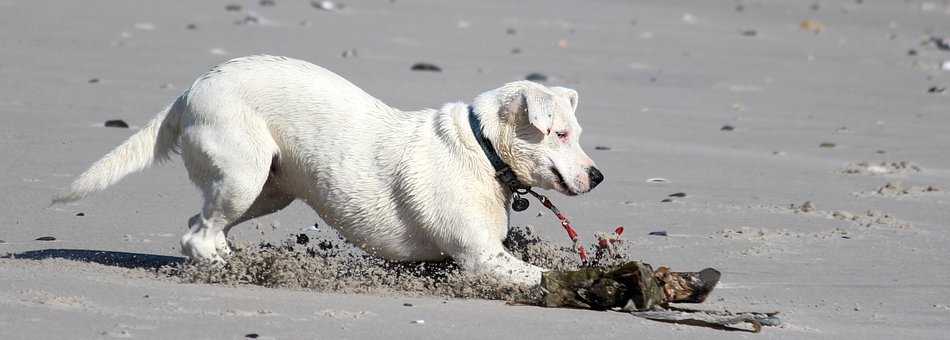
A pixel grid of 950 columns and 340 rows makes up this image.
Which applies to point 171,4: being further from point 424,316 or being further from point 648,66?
point 424,316

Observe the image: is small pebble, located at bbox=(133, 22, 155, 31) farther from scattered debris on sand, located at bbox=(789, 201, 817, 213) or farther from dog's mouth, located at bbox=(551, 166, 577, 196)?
dog's mouth, located at bbox=(551, 166, 577, 196)

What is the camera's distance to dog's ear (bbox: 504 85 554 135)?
6004mm

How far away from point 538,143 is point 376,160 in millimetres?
695

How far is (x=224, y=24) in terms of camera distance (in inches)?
538

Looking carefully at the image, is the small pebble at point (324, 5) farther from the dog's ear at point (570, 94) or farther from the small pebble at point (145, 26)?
the dog's ear at point (570, 94)

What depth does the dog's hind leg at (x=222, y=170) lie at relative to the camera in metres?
6.06

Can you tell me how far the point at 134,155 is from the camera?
636 cm

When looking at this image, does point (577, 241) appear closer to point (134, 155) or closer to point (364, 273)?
point (364, 273)

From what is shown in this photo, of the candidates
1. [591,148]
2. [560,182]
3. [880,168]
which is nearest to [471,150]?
[560,182]

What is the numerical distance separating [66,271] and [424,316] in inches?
64.4

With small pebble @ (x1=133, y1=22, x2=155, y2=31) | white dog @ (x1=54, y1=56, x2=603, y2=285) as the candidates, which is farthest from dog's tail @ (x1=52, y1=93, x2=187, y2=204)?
small pebble @ (x1=133, y1=22, x2=155, y2=31)

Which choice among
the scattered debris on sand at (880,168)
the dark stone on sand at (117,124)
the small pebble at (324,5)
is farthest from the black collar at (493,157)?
the small pebble at (324,5)

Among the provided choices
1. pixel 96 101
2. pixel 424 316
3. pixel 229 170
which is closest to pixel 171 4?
pixel 96 101

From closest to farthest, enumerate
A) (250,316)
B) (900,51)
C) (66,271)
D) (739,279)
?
1. (250,316)
2. (66,271)
3. (739,279)
4. (900,51)
